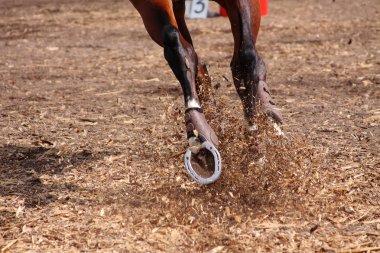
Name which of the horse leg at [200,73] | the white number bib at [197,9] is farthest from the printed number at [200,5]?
the horse leg at [200,73]

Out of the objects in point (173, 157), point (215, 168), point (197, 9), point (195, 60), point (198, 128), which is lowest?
point (197, 9)

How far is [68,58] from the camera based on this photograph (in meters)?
8.36

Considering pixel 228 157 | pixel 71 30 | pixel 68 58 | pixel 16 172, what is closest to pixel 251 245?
pixel 228 157

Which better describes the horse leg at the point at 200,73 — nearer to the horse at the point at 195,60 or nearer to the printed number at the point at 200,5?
the horse at the point at 195,60

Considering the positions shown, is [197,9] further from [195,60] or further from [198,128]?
[198,128]

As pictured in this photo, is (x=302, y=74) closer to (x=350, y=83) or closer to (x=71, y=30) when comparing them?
(x=350, y=83)

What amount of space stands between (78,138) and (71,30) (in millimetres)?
5468

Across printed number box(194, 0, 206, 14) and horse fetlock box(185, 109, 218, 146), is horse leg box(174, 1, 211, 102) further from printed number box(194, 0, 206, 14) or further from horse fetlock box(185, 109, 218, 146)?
printed number box(194, 0, 206, 14)

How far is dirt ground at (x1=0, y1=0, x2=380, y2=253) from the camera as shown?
334 cm

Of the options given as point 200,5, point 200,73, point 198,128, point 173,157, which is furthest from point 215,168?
point 200,5

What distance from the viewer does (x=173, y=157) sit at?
3814 millimetres

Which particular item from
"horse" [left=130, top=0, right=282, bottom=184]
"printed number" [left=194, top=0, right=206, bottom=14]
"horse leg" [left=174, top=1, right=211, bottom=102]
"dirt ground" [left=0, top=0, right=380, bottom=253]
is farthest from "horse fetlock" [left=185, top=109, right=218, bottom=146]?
"printed number" [left=194, top=0, right=206, bottom=14]

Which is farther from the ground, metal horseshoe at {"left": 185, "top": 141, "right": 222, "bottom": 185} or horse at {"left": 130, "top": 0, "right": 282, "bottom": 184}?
horse at {"left": 130, "top": 0, "right": 282, "bottom": 184}

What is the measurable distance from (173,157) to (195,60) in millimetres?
477
